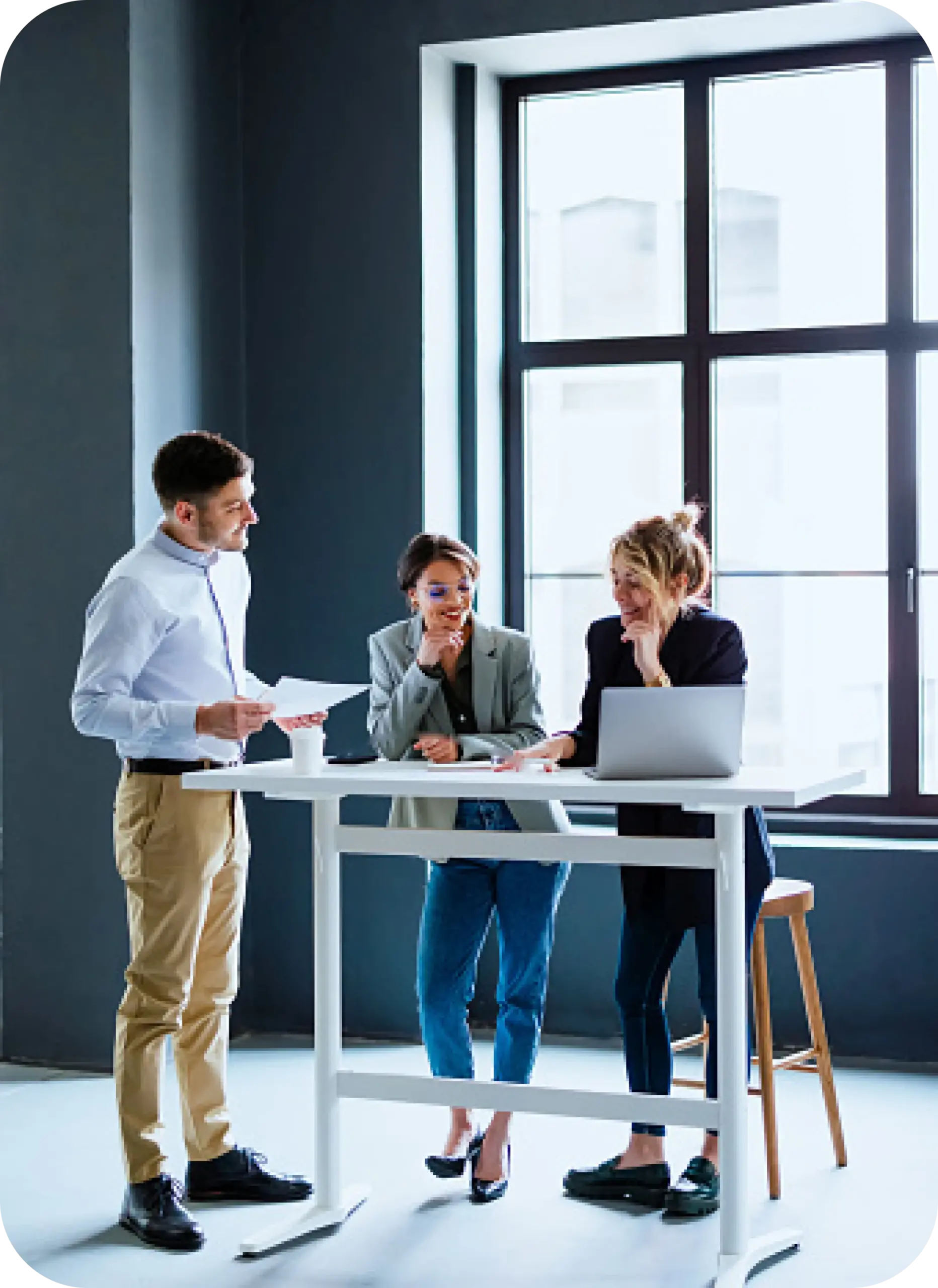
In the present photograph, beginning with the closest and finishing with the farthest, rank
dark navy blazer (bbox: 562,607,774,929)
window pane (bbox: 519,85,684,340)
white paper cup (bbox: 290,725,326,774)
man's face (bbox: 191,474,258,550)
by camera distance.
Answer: white paper cup (bbox: 290,725,326,774), dark navy blazer (bbox: 562,607,774,929), man's face (bbox: 191,474,258,550), window pane (bbox: 519,85,684,340)

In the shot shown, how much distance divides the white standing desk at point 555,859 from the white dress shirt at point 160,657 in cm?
15

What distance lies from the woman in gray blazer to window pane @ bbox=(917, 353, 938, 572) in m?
1.73

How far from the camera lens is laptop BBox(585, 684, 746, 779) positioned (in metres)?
2.84

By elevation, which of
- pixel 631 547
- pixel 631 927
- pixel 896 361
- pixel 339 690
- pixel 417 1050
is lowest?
pixel 417 1050

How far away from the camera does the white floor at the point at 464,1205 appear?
3.03 meters

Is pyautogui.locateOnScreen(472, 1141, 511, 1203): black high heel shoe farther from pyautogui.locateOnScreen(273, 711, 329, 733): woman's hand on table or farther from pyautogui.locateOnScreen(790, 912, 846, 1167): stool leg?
pyautogui.locateOnScreen(273, 711, 329, 733): woman's hand on table

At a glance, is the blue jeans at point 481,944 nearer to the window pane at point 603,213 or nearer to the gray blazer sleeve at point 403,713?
the gray blazer sleeve at point 403,713

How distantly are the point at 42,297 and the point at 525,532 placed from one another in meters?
1.60

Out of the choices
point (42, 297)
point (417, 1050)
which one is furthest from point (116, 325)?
point (417, 1050)

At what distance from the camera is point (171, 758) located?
10.7 feet

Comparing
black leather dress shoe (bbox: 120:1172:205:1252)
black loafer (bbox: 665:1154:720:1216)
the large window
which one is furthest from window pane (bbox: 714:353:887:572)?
black leather dress shoe (bbox: 120:1172:205:1252)

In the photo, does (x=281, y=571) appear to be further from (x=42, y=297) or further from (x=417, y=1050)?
(x=417, y=1050)

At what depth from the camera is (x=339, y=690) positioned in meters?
2.95

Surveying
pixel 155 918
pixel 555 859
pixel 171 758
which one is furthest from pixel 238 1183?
pixel 555 859
